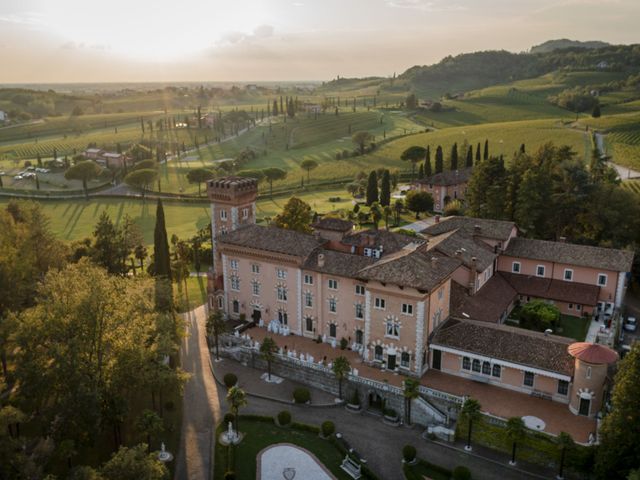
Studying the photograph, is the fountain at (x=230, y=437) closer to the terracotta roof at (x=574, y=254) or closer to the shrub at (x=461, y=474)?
the shrub at (x=461, y=474)

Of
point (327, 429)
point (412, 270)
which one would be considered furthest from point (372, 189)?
point (327, 429)

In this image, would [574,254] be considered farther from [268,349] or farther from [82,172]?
[82,172]

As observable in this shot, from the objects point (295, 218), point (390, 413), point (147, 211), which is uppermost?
point (295, 218)

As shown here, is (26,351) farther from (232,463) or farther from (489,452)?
(489,452)

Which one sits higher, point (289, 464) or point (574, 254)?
point (574, 254)

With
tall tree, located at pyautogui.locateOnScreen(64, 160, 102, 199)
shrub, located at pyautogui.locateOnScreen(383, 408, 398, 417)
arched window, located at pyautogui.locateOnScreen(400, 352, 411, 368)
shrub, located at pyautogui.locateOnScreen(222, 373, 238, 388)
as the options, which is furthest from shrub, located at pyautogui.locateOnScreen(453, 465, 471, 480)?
tall tree, located at pyautogui.locateOnScreen(64, 160, 102, 199)

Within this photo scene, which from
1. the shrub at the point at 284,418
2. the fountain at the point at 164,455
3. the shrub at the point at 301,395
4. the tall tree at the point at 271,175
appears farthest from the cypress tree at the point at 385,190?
the fountain at the point at 164,455
